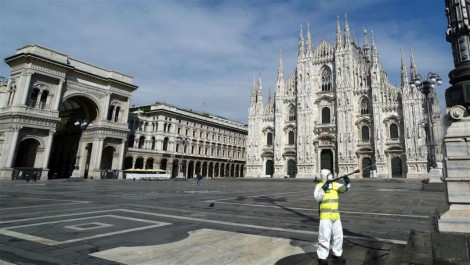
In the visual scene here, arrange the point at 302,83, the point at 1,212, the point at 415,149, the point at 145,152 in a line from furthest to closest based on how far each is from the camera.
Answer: the point at 145,152, the point at 302,83, the point at 415,149, the point at 1,212

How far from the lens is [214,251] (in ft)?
13.7

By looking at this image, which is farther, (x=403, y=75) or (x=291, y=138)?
(x=291, y=138)

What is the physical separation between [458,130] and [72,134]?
49955mm

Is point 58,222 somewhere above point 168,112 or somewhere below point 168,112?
below

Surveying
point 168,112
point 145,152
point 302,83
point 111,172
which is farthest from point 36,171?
point 302,83

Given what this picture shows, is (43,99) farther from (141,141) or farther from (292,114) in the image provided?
(292,114)

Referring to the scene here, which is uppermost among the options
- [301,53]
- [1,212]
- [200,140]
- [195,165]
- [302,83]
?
[301,53]

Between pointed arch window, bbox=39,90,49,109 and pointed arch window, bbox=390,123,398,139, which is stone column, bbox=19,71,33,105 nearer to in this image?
pointed arch window, bbox=39,90,49,109

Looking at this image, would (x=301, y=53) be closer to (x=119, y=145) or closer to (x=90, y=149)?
(x=119, y=145)

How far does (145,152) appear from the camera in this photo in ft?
157

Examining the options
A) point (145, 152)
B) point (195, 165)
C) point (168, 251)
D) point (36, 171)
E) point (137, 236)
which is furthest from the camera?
point (195, 165)

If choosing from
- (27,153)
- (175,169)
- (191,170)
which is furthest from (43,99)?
(191,170)

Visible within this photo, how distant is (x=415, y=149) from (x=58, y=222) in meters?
36.5

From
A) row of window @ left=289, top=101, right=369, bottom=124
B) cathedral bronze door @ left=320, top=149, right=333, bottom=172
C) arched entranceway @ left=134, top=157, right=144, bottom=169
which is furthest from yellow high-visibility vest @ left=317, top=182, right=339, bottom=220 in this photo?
arched entranceway @ left=134, top=157, right=144, bottom=169
